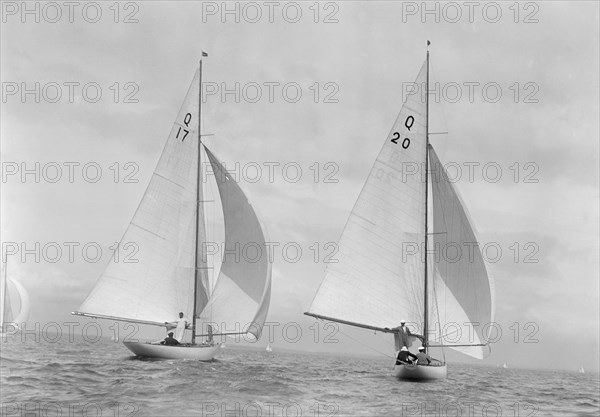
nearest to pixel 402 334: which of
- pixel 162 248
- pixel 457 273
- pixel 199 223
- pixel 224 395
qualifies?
pixel 457 273

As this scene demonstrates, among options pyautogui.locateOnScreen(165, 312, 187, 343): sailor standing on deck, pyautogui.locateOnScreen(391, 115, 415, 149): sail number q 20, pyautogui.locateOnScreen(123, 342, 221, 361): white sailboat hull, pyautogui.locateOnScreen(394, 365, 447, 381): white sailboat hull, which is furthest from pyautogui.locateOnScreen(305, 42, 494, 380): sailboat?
pyautogui.locateOnScreen(165, 312, 187, 343): sailor standing on deck

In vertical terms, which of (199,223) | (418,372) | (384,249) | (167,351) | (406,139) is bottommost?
(418,372)

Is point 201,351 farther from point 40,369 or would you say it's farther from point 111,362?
→ point 40,369

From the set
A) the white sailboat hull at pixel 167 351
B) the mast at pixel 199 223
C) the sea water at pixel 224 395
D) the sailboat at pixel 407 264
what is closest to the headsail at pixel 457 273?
the sailboat at pixel 407 264

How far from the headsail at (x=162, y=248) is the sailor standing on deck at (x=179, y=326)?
1.41 ft

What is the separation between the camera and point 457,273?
1388 inches

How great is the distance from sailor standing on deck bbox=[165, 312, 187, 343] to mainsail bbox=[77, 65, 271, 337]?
0.38m

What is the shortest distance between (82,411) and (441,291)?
1950 cm

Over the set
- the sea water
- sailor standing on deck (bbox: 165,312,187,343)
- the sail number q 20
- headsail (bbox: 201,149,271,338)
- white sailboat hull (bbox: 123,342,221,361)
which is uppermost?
the sail number q 20

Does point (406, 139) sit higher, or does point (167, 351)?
point (406, 139)

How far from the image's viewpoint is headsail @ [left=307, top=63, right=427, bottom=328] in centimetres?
3488

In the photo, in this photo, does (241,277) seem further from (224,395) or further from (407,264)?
(224,395)

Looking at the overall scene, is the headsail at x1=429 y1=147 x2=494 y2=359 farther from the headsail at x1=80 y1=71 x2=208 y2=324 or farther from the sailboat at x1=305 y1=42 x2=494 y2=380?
the headsail at x1=80 y1=71 x2=208 y2=324

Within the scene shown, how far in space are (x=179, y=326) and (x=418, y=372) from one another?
13.3 metres
